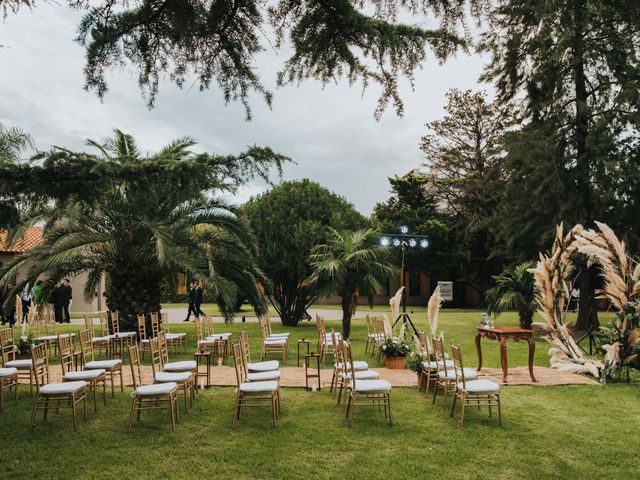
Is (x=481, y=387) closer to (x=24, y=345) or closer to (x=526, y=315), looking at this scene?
(x=24, y=345)

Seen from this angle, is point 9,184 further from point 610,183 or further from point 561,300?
point 610,183

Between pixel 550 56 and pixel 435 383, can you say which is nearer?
pixel 435 383

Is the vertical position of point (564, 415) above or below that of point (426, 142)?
below

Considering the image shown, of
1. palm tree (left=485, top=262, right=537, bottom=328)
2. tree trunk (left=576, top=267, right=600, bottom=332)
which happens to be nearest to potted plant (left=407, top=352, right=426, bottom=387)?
palm tree (left=485, top=262, right=537, bottom=328)

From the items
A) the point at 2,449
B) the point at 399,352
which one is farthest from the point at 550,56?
the point at 2,449

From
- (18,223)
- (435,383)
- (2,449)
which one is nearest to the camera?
(18,223)

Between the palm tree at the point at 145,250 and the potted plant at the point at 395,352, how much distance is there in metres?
4.27

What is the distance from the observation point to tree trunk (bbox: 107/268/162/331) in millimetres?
14328

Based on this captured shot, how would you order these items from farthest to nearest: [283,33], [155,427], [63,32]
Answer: [155,427] → [283,33] → [63,32]

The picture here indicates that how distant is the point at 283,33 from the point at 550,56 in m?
15.9

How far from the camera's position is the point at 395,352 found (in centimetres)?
1070

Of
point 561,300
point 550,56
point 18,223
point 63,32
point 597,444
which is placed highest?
point 550,56

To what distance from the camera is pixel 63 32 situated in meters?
3.65

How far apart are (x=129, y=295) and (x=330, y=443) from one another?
9809mm
